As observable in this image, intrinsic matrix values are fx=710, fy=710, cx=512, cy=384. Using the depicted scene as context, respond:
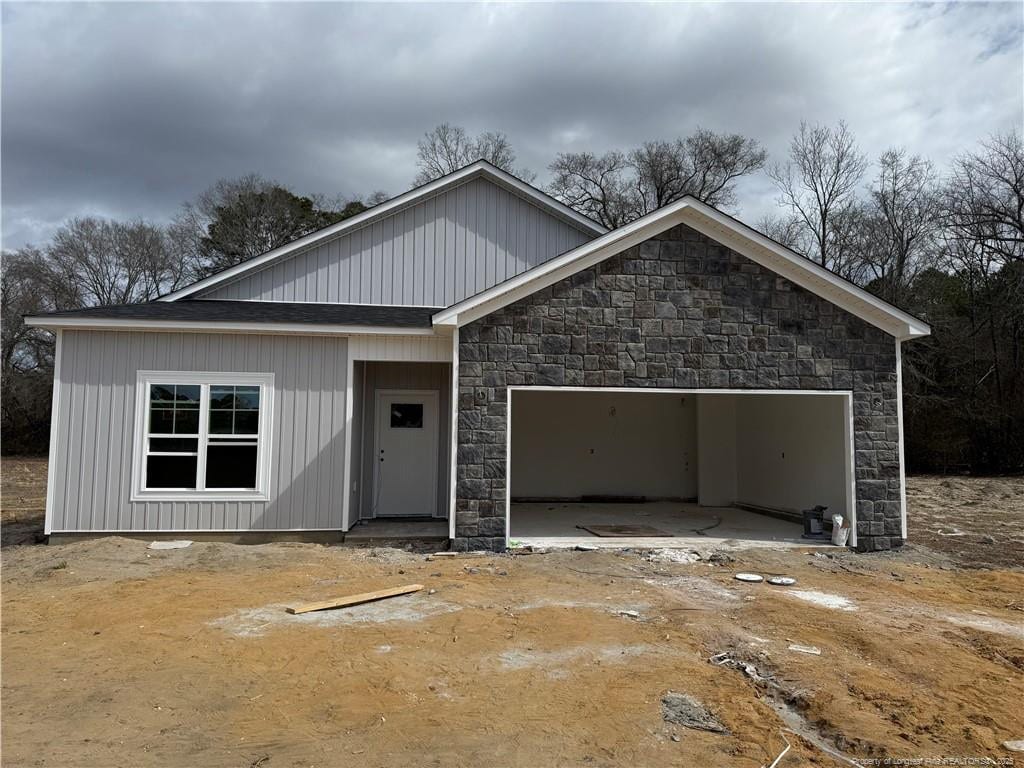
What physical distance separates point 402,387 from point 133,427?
420cm

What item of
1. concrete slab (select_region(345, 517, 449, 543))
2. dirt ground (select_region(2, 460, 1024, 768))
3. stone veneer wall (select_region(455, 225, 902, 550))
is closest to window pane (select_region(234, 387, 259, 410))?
dirt ground (select_region(2, 460, 1024, 768))

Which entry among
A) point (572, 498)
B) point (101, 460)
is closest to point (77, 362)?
point (101, 460)

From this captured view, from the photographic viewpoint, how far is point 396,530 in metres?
11.1

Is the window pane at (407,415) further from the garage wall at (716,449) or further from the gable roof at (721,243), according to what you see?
the garage wall at (716,449)

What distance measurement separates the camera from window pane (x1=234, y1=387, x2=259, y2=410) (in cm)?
1025

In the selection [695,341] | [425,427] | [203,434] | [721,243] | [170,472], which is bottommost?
[170,472]

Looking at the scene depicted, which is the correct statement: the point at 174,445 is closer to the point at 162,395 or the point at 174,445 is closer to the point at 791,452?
the point at 162,395

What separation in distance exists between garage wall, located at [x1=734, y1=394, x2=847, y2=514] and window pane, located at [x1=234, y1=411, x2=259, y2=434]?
8492 millimetres

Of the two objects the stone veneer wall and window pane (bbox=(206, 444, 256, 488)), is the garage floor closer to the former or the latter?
the stone veneer wall

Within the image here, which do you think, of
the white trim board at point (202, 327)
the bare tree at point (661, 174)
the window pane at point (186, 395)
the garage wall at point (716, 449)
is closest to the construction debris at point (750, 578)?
the white trim board at point (202, 327)

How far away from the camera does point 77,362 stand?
10023mm

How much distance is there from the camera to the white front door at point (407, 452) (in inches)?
488

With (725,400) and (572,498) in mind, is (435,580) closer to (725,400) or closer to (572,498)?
(572,498)

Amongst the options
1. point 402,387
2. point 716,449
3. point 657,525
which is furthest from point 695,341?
point 716,449
